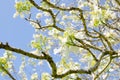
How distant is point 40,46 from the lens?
5.12m

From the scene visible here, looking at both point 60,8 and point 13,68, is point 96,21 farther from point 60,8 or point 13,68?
point 13,68

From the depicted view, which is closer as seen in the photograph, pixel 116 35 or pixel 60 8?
pixel 60 8

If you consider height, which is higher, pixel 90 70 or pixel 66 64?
pixel 90 70

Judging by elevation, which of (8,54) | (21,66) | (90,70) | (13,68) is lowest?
(21,66)

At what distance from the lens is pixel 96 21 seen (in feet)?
12.0

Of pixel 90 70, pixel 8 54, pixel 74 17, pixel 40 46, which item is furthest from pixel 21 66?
pixel 90 70

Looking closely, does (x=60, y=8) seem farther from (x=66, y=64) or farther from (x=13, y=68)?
(x=13, y=68)

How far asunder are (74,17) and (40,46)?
2.25 meters

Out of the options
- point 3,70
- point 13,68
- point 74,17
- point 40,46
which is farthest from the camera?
point 74,17

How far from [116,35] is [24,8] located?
6.52ft

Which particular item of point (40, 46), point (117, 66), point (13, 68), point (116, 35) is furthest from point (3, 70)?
point (117, 66)

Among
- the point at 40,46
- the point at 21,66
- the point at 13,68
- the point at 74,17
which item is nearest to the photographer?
the point at 40,46

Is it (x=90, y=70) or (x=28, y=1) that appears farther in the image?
(x=28, y=1)

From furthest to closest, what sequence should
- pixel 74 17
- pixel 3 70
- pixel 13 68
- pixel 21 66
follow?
1. pixel 21 66
2. pixel 74 17
3. pixel 13 68
4. pixel 3 70
